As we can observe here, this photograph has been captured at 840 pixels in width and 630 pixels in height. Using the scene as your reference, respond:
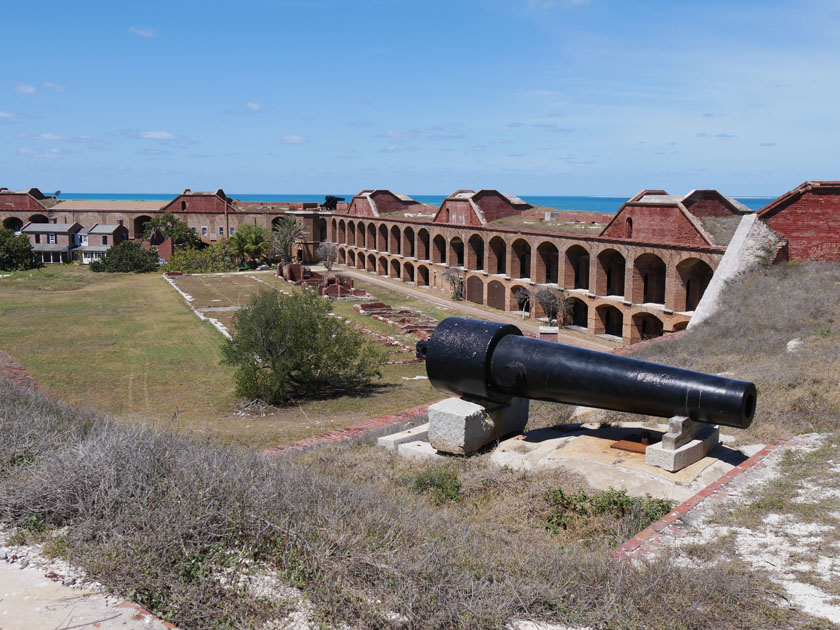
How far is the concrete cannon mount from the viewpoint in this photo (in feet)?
19.3

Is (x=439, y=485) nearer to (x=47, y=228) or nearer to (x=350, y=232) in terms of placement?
(x=350, y=232)

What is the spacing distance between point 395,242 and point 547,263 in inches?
631

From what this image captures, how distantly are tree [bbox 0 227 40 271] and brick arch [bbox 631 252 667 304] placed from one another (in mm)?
41894

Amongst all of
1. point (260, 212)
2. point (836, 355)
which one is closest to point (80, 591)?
point (836, 355)

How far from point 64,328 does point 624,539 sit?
2567 cm

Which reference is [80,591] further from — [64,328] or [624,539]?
[64,328]

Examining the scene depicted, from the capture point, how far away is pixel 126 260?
158ft

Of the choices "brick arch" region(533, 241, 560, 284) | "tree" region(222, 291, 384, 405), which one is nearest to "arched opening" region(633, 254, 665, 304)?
"brick arch" region(533, 241, 560, 284)

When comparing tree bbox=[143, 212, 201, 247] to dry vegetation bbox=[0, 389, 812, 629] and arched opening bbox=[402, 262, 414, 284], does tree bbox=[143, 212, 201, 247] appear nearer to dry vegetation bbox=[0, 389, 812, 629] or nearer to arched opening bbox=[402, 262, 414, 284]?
arched opening bbox=[402, 262, 414, 284]

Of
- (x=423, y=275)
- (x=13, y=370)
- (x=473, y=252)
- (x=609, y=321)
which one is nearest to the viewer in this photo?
(x=13, y=370)

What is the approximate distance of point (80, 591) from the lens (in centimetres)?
362

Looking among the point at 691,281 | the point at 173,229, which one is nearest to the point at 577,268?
the point at 691,281

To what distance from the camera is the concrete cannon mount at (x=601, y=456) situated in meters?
5.88

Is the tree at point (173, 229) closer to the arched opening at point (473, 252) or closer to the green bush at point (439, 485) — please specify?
the arched opening at point (473, 252)
